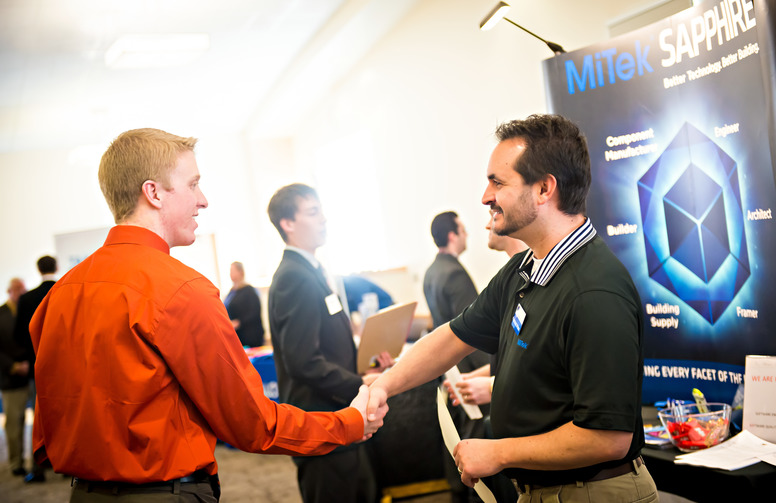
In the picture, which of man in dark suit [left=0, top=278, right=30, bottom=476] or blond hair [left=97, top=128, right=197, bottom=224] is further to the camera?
man in dark suit [left=0, top=278, right=30, bottom=476]

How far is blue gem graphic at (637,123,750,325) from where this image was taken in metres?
2.39

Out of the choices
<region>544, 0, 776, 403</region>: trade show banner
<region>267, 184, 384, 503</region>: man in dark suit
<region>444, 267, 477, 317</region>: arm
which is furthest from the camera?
<region>444, 267, 477, 317</region>: arm

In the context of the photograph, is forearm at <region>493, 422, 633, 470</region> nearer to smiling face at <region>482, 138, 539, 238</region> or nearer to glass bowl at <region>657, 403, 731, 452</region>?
smiling face at <region>482, 138, 539, 238</region>

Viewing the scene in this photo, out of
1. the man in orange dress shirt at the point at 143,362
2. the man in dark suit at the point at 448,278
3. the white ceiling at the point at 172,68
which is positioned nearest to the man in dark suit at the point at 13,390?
the white ceiling at the point at 172,68

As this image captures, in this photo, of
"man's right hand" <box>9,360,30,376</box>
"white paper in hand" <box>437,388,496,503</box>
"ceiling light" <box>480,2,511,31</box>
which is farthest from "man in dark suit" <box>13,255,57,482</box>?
"white paper in hand" <box>437,388,496,503</box>

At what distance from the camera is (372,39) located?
6848mm

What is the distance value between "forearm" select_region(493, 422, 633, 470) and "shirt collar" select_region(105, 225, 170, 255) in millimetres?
940

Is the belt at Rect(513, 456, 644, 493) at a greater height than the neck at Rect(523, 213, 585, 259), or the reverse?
the neck at Rect(523, 213, 585, 259)

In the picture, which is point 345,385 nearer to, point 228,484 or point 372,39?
point 228,484

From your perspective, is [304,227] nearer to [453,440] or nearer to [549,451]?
[453,440]

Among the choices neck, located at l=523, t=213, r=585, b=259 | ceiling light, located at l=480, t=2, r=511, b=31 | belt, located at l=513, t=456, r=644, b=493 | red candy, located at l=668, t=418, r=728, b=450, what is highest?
ceiling light, located at l=480, t=2, r=511, b=31

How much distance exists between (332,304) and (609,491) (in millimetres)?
1448

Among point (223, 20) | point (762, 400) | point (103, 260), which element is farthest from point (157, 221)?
point (223, 20)

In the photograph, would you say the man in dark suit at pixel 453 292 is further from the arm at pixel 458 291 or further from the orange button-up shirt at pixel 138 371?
the orange button-up shirt at pixel 138 371
